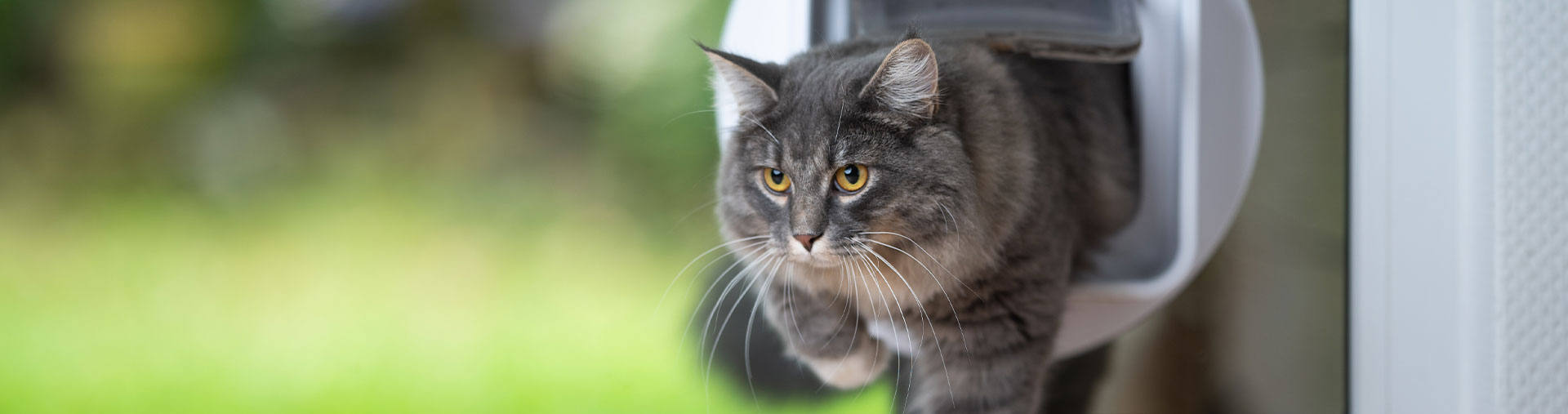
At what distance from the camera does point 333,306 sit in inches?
49.4

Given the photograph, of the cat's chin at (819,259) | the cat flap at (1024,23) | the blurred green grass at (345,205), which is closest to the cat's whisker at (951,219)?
the cat's chin at (819,259)

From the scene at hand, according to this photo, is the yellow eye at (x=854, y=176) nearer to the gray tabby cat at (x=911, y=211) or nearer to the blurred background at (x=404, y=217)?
the gray tabby cat at (x=911, y=211)

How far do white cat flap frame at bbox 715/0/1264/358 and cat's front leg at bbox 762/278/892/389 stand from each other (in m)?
0.21

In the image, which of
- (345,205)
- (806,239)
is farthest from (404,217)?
(806,239)

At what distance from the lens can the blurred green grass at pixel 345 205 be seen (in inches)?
48.3

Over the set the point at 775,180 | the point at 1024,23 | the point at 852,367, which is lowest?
the point at 852,367

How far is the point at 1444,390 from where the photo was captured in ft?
3.49

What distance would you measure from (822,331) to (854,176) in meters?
0.21

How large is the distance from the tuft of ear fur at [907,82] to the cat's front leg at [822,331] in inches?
→ 9.3

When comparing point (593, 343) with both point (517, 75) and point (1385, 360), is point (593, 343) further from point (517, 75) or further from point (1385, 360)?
point (1385, 360)

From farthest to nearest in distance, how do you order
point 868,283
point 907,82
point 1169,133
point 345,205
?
point 345,205, point 1169,133, point 868,283, point 907,82

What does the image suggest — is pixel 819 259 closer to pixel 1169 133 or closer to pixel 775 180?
pixel 775 180

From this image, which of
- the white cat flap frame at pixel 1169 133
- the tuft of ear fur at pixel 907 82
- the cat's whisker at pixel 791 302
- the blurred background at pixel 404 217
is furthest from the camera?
the blurred background at pixel 404 217

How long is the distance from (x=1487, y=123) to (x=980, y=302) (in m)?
0.74
